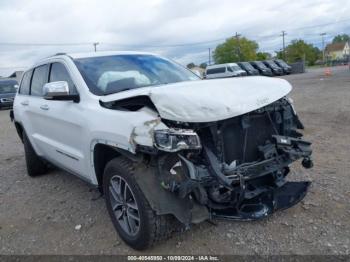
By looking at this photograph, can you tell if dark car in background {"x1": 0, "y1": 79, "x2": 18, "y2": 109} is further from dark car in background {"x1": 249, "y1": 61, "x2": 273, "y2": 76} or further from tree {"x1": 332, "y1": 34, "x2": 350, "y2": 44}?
tree {"x1": 332, "y1": 34, "x2": 350, "y2": 44}

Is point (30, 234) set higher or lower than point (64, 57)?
lower

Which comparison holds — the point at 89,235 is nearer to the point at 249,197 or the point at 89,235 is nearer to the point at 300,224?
the point at 249,197

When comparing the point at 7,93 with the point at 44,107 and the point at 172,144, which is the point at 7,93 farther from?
the point at 172,144

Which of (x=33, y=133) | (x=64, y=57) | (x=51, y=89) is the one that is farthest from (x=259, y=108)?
(x=33, y=133)

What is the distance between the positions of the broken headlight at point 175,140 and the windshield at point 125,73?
1124 millimetres

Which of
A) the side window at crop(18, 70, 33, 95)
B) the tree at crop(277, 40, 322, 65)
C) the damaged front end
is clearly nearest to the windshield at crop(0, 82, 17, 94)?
the side window at crop(18, 70, 33, 95)

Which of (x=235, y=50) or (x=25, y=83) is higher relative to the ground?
(x=235, y=50)

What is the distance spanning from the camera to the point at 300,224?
3.50 meters

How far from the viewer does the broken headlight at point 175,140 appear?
9.21 feet

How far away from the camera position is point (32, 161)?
5684mm

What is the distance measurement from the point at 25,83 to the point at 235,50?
82.4 metres

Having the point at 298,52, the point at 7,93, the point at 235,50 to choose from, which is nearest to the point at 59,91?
the point at 7,93

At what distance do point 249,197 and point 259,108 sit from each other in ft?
2.68

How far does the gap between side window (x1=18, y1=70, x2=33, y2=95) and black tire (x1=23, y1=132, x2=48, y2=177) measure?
0.70 m
